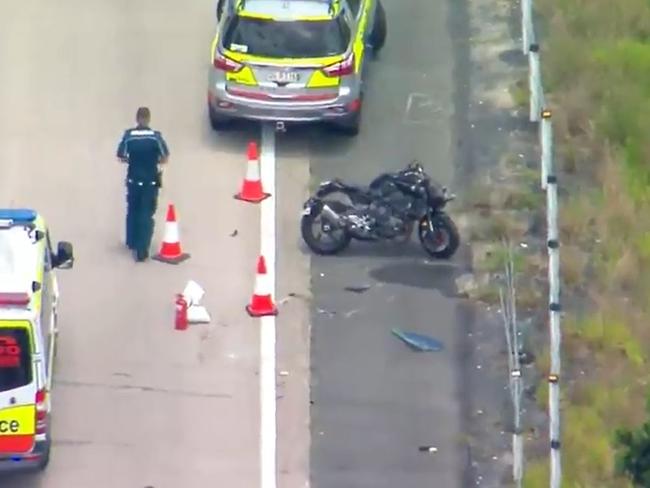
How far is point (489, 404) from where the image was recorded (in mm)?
19219

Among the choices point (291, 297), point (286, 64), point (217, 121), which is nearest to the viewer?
point (291, 297)

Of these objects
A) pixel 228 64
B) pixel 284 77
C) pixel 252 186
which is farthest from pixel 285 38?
pixel 252 186

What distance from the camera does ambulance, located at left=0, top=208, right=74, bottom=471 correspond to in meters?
16.8

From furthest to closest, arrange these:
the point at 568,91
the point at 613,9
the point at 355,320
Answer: the point at 613,9 < the point at 568,91 < the point at 355,320

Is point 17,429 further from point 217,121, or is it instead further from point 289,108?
point 217,121

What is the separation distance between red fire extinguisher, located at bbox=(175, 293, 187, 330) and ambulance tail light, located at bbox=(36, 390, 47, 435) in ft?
10.8

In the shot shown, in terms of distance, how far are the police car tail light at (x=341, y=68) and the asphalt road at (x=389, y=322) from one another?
3.04 feet

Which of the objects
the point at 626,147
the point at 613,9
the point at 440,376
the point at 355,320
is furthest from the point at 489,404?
the point at 613,9

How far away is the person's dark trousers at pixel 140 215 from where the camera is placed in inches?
845

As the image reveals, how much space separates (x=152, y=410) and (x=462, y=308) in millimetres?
3322

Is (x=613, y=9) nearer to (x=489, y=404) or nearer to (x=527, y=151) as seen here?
(x=527, y=151)

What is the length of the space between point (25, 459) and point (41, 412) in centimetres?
38

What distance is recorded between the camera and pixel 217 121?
79.4 feet

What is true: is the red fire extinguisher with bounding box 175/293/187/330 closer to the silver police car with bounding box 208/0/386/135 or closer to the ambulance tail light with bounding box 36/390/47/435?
the ambulance tail light with bounding box 36/390/47/435
